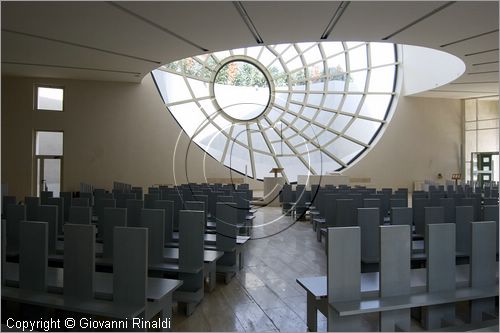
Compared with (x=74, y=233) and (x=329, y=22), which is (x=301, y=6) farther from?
(x=74, y=233)

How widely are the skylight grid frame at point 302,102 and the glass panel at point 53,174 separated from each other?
175 inches

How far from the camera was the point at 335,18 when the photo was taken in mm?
7023

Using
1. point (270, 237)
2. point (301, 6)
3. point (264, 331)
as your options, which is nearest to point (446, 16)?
point (301, 6)

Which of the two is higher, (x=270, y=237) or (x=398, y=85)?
(x=398, y=85)

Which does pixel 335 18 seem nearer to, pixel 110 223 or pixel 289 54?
pixel 110 223

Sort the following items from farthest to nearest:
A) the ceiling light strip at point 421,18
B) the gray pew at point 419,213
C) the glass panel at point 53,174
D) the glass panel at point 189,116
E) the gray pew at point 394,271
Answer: the glass panel at point 189,116
the glass panel at point 53,174
the ceiling light strip at point 421,18
the gray pew at point 419,213
the gray pew at point 394,271

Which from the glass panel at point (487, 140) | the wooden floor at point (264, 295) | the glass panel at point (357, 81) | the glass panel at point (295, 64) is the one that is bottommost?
the wooden floor at point (264, 295)

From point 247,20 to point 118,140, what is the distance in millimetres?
7832

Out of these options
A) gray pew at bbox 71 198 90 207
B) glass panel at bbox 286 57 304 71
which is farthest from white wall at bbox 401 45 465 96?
gray pew at bbox 71 198 90 207

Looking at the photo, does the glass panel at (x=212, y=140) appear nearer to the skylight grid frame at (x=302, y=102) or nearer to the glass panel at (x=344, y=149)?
the skylight grid frame at (x=302, y=102)

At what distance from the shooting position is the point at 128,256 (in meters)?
2.30

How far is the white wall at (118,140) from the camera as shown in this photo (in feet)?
39.1

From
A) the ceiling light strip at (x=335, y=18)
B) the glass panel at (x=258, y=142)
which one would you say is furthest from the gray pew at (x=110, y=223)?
the glass panel at (x=258, y=142)

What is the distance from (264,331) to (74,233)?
1518mm
